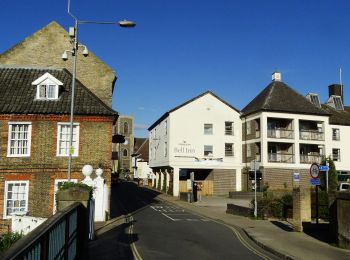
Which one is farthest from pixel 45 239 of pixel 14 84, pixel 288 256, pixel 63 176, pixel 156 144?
pixel 156 144

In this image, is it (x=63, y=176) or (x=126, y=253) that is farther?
(x=63, y=176)

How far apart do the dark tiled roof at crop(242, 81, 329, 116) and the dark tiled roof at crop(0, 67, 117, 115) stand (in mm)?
25066

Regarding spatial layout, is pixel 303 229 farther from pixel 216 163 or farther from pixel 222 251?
pixel 216 163

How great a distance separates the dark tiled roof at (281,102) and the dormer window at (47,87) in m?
26.5

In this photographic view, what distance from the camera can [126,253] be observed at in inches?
494

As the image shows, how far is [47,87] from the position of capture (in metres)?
24.5

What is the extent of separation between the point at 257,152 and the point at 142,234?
3098 cm

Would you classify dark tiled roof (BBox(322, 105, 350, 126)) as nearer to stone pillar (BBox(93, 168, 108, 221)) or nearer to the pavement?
the pavement

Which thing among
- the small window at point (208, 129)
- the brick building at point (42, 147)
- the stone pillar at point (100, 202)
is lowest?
the stone pillar at point (100, 202)

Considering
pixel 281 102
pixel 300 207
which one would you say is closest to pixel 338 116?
pixel 281 102

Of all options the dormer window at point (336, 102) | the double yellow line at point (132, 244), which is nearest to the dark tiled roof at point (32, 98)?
the double yellow line at point (132, 244)

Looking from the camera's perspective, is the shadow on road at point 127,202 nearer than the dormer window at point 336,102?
Yes

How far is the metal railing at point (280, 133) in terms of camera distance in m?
45.6

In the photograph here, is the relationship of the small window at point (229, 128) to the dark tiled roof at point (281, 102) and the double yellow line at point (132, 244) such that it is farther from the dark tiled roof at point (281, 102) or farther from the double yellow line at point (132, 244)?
the double yellow line at point (132, 244)
